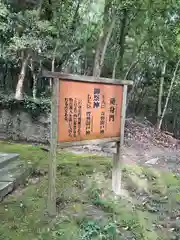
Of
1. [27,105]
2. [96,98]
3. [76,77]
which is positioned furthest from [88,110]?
[27,105]

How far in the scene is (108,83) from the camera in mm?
4348

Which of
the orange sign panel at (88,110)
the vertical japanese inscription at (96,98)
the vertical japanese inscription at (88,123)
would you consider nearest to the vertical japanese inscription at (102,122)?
the orange sign panel at (88,110)

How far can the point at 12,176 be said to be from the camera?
4473mm

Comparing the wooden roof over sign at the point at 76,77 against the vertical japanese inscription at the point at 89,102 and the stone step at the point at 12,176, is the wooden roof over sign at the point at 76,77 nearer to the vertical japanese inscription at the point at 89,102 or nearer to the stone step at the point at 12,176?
the vertical japanese inscription at the point at 89,102

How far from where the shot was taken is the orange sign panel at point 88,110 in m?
3.64

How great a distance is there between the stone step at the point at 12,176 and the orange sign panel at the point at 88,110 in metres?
1.08

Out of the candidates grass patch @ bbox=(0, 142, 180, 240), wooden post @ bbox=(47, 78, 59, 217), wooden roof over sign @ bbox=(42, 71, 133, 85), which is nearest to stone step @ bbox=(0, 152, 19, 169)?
grass patch @ bbox=(0, 142, 180, 240)

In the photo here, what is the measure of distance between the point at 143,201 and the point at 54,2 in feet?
28.0

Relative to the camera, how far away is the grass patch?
3125 mm

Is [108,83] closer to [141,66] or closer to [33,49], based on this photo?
[33,49]

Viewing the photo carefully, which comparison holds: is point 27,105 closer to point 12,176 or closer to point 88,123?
point 12,176

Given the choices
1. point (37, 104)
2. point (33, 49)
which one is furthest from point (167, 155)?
point (33, 49)

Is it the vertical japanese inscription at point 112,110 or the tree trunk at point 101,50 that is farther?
the tree trunk at point 101,50

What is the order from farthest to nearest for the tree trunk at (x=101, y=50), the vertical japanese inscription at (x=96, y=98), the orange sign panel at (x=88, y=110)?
the tree trunk at (x=101, y=50) < the vertical japanese inscription at (x=96, y=98) < the orange sign panel at (x=88, y=110)
